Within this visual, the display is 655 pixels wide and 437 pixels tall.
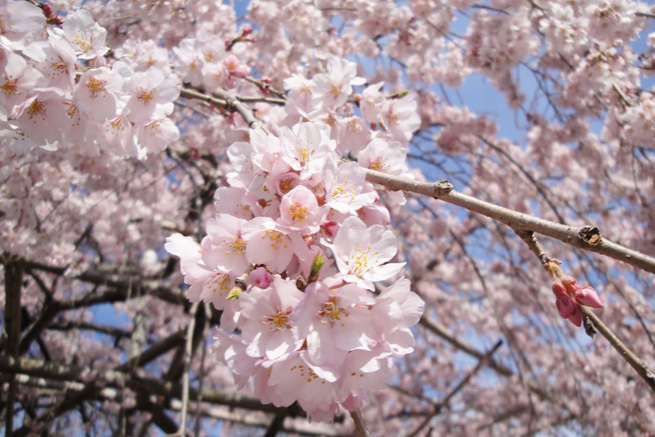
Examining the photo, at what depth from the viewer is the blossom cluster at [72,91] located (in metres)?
1.31

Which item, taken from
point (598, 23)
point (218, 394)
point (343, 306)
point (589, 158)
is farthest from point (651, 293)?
point (218, 394)

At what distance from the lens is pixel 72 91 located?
1.34 m

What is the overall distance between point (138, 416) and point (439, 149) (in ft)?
16.0

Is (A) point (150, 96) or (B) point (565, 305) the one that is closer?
(B) point (565, 305)

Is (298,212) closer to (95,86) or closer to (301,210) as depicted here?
(301,210)

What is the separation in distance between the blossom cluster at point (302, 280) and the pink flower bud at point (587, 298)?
357mm

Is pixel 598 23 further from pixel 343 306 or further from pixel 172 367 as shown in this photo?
pixel 172 367

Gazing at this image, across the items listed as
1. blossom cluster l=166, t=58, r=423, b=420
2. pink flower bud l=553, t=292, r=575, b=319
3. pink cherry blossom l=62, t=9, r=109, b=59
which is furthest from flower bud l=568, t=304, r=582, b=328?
pink cherry blossom l=62, t=9, r=109, b=59

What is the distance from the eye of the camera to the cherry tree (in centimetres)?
101

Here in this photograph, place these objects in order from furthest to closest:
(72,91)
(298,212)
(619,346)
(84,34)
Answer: (84,34) → (72,91) → (298,212) → (619,346)

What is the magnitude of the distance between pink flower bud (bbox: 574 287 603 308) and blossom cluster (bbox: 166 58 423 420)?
357mm

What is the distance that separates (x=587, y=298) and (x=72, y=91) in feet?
4.96

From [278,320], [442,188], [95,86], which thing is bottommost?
Result: [278,320]

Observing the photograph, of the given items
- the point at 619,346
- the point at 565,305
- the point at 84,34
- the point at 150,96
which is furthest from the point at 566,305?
the point at 84,34
